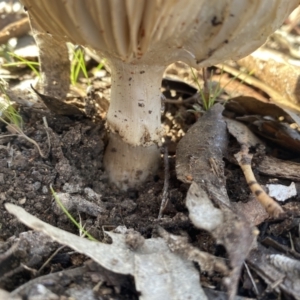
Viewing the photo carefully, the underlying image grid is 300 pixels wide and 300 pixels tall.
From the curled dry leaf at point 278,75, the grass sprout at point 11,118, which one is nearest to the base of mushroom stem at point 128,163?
the grass sprout at point 11,118

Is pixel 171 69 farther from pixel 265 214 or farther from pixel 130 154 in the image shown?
pixel 265 214

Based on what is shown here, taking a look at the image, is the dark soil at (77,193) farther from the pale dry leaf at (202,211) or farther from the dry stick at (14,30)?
the dry stick at (14,30)

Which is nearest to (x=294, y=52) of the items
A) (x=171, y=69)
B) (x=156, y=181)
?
(x=171, y=69)

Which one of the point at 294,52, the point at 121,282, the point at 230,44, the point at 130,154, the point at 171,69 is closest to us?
the point at 121,282

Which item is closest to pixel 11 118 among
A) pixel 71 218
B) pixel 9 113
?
pixel 9 113

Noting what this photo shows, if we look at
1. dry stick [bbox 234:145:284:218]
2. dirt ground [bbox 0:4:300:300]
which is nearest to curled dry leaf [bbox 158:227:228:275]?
dirt ground [bbox 0:4:300:300]

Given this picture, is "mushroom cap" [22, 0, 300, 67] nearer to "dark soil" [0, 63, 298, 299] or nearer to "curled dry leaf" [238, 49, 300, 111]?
"dark soil" [0, 63, 298, 299]
